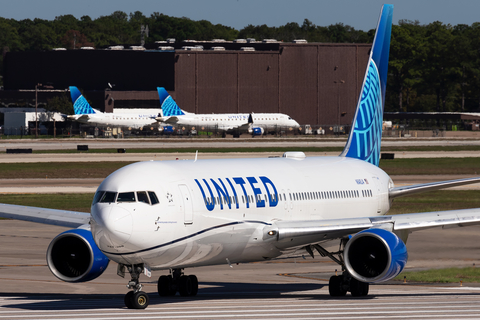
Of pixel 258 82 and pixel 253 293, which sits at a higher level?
pixel 258 82

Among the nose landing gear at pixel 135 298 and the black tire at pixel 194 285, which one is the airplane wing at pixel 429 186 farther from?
the nose landing gear at pixel 135 298

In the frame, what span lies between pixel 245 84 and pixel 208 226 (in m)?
161

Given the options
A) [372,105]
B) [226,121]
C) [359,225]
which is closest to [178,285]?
[359,225]

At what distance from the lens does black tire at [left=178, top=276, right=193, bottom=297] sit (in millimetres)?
26453

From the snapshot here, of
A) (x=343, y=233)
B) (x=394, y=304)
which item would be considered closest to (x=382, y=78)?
(x=343, y=233)

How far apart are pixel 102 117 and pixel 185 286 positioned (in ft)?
458

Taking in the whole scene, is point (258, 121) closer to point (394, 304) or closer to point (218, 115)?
point (218, 115)

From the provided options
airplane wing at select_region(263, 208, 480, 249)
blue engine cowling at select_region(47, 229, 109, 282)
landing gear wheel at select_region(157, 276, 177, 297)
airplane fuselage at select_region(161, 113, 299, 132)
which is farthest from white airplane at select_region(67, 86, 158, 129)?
airplane wing at select_region(263, 208, 480, 249)

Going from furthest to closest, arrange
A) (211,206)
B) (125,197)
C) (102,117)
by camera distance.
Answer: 1. (102,117)
2. (211,206)
3. (125,197)

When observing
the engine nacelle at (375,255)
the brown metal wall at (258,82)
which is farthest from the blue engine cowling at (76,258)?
the brown metal wall at (258,82)

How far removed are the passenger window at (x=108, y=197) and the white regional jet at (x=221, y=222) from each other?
0.03m

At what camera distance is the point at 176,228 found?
2280cm

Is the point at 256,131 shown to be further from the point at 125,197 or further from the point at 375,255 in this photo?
the point at 125,197

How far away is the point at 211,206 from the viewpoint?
24156mm
